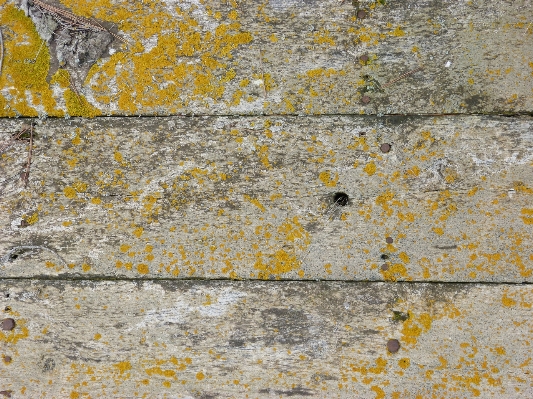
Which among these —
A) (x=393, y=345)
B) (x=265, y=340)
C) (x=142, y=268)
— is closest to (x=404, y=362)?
(x=393, y=345)

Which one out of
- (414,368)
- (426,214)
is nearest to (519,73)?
(426,214)

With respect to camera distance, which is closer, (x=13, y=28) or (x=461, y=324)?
(x=461, y=324)

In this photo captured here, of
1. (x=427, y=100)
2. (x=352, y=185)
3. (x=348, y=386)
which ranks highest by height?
(x=427, y=100)

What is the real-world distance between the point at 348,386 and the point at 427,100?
197 centimetres

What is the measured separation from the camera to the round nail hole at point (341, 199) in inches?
106

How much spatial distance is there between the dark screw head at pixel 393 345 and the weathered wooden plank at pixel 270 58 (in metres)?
1.52

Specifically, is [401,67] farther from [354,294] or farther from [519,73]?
[354,294]

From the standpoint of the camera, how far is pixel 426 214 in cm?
265

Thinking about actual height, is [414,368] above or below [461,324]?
below

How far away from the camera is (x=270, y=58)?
274cm

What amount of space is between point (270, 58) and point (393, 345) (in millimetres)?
2081

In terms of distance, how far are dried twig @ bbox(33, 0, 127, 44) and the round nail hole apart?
1811 mm

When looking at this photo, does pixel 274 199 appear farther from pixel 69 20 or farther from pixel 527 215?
pixel 69 20

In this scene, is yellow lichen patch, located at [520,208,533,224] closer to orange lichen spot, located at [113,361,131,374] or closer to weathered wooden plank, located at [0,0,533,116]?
weathered wooden plank, located at [0,0,533,116]
